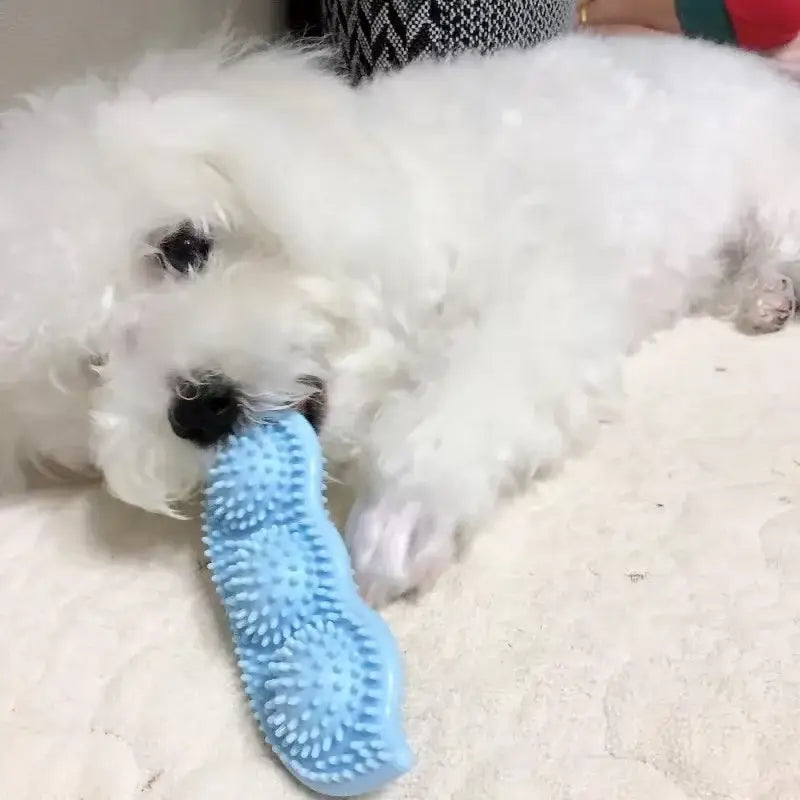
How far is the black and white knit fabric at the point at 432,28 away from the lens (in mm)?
1346

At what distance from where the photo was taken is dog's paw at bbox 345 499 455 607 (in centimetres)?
83

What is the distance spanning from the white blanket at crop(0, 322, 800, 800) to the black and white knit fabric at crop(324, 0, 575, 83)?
0.64 metres

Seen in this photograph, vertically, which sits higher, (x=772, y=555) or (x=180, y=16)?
(x=180, y=16)

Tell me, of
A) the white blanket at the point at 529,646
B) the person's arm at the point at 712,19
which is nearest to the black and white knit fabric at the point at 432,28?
the person's arm at the point at 712,19

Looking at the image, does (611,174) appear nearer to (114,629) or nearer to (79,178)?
(79,178)

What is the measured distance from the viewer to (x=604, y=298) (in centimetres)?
105

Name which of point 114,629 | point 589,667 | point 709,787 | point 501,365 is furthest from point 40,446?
point 709,787

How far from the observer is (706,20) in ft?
5.19

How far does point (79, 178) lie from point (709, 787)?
2.16 ft

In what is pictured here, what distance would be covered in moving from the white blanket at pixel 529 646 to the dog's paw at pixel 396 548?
2 cm

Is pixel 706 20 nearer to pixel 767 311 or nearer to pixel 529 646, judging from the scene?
pixel 767 311

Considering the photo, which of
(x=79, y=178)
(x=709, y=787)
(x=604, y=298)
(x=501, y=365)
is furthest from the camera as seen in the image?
(x=604, y=298)

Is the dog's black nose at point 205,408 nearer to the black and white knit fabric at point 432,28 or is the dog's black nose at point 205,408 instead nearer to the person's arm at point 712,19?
the black and white knit fabric at point 432,28

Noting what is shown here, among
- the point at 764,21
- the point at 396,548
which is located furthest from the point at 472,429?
the point at 764,21
